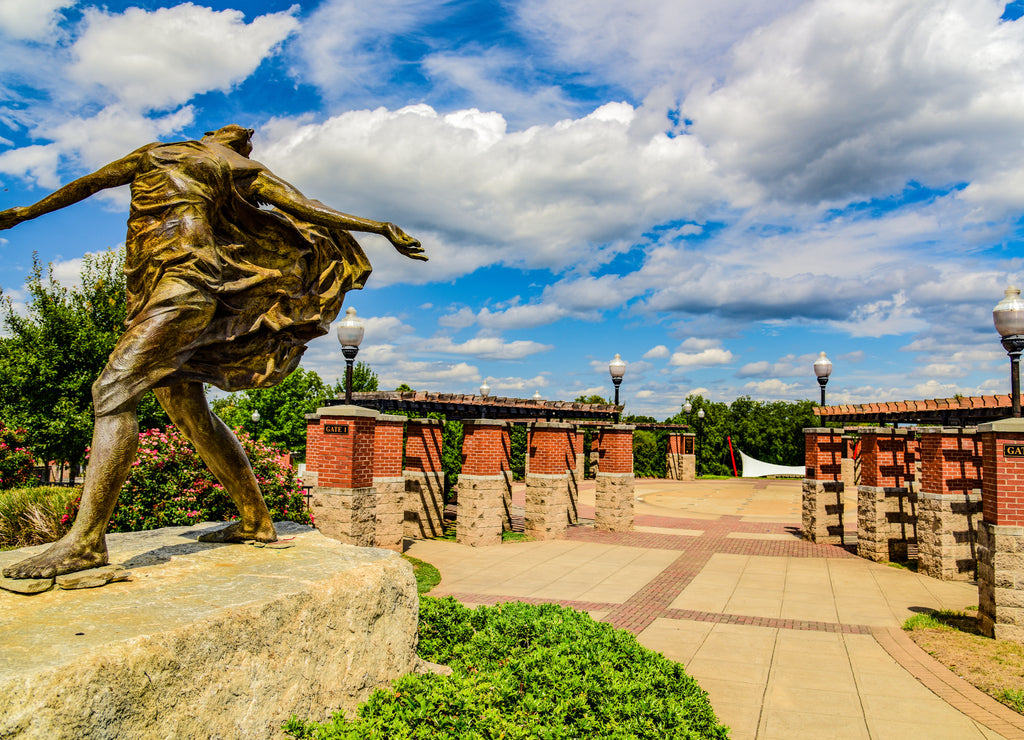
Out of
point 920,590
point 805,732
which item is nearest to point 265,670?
point 805,732

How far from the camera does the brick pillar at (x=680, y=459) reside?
3180cm

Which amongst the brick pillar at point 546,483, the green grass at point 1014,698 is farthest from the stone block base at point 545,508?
the green grass at point 1014,698

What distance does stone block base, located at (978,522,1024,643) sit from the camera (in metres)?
7.07

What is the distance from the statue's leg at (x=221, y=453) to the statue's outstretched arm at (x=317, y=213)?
147 centimetres

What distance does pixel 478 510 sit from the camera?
41.5 feet

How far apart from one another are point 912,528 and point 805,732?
930cm

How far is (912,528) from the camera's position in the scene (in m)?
12.2

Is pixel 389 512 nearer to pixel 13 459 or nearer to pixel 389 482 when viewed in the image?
pixel 389 482

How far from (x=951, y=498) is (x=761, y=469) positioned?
1003 inches

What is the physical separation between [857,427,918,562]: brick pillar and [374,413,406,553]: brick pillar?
29.0 ft

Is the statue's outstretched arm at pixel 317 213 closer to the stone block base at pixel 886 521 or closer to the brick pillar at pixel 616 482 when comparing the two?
the stone block base at pixel 886 521

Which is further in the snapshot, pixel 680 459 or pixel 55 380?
pixel 680 459

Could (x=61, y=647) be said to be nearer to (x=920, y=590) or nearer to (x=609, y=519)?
(x=920, y=590)

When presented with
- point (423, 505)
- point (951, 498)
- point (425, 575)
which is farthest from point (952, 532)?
point (423, 505)
